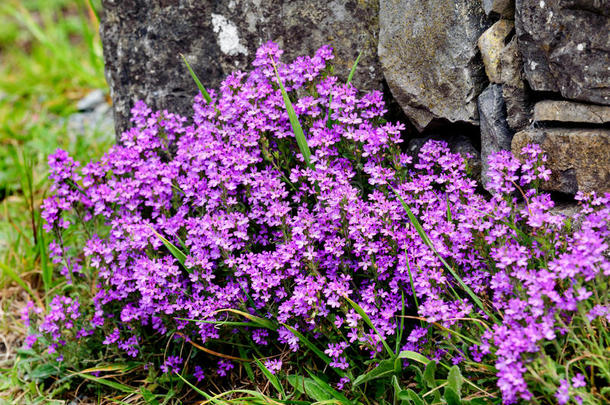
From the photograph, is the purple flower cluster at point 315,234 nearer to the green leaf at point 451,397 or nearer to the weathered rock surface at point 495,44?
the green leaf at point 451,397

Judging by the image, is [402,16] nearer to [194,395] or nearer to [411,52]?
[411,52]

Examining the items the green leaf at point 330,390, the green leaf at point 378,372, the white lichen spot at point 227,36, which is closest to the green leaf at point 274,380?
the green leaf at point 330,390

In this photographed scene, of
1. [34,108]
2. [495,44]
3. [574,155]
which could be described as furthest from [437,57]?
[34,108]

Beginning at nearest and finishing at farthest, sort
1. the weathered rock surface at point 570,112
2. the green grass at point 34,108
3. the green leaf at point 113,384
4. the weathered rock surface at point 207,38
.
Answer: the weathered rock surface at point 570,112, the green leaf at point 113,384, the weathered rock surface at point 207,38, the green grass at point 34,108

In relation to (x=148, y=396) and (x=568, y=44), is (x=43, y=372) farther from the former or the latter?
(x=568, y=44)

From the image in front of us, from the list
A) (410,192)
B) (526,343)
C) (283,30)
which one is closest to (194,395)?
(410,192)

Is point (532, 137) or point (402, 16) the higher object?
point (402, 16)
